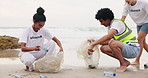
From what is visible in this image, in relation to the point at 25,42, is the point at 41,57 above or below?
below

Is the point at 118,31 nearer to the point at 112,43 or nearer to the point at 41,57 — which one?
the point at 112,43

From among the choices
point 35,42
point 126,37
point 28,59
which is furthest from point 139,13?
point 28,59

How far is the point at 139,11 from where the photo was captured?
443 cm

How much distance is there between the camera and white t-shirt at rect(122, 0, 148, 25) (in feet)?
14.4

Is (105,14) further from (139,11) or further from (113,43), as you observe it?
(139,11)

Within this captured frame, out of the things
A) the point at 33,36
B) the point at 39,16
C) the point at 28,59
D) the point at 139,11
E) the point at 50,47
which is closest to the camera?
the point at 39,16

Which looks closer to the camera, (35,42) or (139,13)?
(35,42)

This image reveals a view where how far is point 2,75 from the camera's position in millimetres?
3707

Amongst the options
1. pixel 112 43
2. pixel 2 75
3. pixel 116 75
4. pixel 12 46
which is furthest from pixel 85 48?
pixel 12 46

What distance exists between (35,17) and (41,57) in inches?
31.1

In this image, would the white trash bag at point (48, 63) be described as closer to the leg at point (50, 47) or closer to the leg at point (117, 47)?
the leg at point (50, 47)

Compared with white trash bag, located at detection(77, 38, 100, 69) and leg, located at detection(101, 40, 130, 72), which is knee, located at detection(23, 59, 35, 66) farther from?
leg, located at detection(101, 40, 130, 72)

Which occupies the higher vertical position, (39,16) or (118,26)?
(39,16)

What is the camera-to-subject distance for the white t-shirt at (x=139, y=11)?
4.39 m
